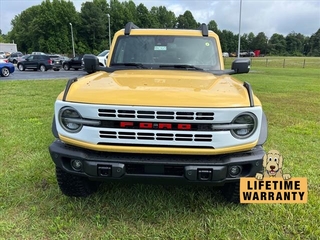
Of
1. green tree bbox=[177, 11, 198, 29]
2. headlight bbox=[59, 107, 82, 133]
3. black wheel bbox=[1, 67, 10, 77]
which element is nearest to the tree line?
green tree bbox=[177, 11, 198, 29]

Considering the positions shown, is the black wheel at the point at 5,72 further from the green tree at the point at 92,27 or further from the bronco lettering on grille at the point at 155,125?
the green tree at the point at 92,27

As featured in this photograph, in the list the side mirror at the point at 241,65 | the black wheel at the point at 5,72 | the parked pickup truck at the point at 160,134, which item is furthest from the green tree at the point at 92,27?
the parked pickup truck at the point at 160,134

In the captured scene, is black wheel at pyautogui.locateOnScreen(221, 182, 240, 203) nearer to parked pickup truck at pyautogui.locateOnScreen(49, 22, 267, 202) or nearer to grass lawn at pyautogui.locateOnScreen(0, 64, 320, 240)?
grass lawn at pyautogui.locateOnScreen(0, 64, 320, 240)

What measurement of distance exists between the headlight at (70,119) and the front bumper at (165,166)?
0.62 ft

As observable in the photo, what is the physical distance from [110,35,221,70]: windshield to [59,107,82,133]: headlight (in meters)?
1.55

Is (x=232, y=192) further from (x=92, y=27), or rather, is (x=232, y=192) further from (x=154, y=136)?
(x=92, y=27)

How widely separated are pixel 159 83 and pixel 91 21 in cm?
7208

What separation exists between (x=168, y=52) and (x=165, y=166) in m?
2.00

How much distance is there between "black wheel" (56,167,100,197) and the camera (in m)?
2.79

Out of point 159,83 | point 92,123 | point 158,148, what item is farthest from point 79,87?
point 158,148

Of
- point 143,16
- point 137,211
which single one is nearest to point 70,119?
point 137,211

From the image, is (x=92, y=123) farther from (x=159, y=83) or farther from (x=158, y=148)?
(x=159, y=83)

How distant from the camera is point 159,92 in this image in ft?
7.72

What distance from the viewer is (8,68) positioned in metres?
18.4
